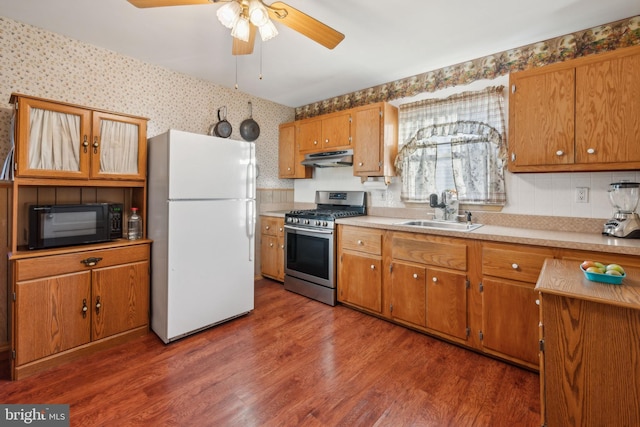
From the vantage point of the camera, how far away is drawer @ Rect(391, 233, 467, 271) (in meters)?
2.30

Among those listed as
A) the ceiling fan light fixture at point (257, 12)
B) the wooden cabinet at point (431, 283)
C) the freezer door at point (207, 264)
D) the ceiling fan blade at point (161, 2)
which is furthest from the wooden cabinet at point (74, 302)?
the wooden cabinet at point (431, 283)

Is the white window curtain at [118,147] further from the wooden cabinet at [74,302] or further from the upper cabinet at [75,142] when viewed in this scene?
the wooden cabinet at [74,302]

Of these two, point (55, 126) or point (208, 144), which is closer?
point (55, 126)

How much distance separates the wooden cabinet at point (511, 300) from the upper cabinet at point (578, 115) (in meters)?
0.70

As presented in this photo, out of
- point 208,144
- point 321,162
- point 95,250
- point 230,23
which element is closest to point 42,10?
point 208,144

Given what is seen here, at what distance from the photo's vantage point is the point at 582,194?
2293mm

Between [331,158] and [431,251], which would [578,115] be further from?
[331,158]

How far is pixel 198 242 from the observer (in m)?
2.53

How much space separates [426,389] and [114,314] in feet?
7.65

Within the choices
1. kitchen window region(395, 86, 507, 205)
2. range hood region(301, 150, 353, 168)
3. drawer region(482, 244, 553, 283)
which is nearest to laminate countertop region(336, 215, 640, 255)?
drawer region(482, 244, 553, 283)

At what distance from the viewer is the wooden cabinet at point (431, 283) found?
231 centimetres

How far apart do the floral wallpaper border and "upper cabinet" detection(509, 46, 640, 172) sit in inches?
15.1

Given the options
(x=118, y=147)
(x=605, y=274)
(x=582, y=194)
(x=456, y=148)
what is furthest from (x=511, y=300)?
(x=118, y=147)

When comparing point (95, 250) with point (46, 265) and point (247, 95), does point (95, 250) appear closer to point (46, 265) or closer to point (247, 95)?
point (46, 265)
